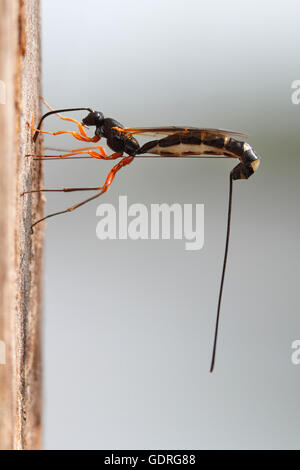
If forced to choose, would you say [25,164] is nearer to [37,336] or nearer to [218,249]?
[37,336]

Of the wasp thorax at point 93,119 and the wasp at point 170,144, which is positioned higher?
the wasp thorax at point 93,119

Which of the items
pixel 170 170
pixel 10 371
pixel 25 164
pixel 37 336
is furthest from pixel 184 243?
pixel 10 371

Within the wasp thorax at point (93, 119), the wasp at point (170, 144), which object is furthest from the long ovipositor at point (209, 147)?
the wasp thorax at point (93, 119)

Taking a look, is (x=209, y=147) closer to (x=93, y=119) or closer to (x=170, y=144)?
(x=170, y=144)

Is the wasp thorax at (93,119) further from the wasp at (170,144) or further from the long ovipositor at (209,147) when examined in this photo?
the long ovipositor at (209,147)

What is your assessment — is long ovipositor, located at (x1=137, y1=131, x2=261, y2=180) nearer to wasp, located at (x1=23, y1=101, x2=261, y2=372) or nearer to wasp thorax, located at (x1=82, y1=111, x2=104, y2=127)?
wasp, located at (x1=23, y1=101, x2=261, y2=372)
